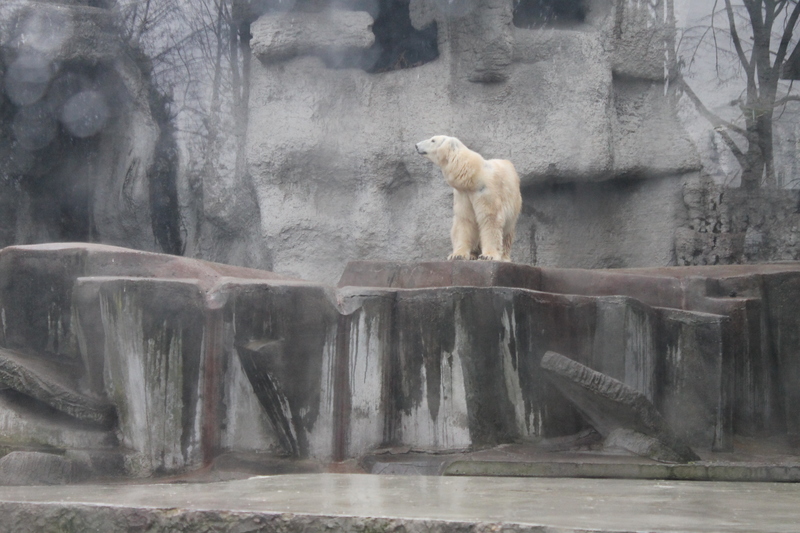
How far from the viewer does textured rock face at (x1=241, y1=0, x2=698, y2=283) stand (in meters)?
8.27

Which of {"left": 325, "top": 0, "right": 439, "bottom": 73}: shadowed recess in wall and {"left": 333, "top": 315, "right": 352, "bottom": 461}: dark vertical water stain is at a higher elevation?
{"left": 325, "top": 0, "right": 439, "bottom": 73}: shadowed recess in wall

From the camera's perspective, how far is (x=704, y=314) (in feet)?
17.3

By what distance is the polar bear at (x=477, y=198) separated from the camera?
6332 mm

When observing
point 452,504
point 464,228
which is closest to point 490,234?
point 464,228

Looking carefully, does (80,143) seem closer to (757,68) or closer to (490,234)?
(490,234)

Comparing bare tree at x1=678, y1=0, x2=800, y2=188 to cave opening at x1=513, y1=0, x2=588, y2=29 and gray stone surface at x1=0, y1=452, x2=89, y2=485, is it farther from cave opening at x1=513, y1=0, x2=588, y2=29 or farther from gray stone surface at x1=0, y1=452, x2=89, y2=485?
gray stone surface at x1=0, y1=452, x2=89, y2=485

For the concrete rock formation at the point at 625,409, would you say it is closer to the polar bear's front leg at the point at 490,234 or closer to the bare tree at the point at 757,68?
the polar bear's front leg at the point at 490,234

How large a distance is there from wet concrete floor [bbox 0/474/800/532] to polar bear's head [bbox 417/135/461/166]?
10.5 feet

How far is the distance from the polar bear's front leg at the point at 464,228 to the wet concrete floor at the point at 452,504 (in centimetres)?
296

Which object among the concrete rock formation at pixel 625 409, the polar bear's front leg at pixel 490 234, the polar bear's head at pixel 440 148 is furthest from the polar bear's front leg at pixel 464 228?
the concrete rock formation at pixel 625 409

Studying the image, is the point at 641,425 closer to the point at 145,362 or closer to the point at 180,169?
the point at 145,362

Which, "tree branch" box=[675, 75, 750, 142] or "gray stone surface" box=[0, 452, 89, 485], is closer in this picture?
"gray stone surface" box=[0, 452, 89, 485]

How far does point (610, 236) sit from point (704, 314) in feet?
11.0

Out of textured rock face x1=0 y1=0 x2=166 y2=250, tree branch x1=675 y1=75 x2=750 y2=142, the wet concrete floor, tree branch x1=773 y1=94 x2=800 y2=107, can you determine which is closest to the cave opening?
tree branch x1=675 y1=75 x2=750 y2=142
